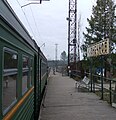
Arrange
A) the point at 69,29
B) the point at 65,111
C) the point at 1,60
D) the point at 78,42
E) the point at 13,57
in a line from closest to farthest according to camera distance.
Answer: the point at 1,60, the point at 13,57, the point at 65,111, the point at 78,42, the point at 69,29

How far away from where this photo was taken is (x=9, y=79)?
4.10 meters

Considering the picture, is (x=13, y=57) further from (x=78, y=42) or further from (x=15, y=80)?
(x=78, y=42)

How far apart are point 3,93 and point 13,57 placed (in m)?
0.78

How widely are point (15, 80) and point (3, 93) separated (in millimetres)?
970

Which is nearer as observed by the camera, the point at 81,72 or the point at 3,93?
the point at 3,93

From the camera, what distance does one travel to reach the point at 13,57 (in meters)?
4.36

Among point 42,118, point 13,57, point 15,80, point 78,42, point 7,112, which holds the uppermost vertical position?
point 78,42

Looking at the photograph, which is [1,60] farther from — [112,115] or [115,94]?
[115,94]

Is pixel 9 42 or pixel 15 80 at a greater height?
pixel 9 42

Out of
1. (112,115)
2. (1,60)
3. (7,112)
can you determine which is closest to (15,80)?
(7,112)

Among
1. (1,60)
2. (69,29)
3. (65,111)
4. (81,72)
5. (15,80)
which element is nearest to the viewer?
(1,60)

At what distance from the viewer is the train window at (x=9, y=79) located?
3784 mm

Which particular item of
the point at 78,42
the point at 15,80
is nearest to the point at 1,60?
the point at 15,80

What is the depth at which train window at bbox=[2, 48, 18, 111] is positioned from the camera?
149 inches
